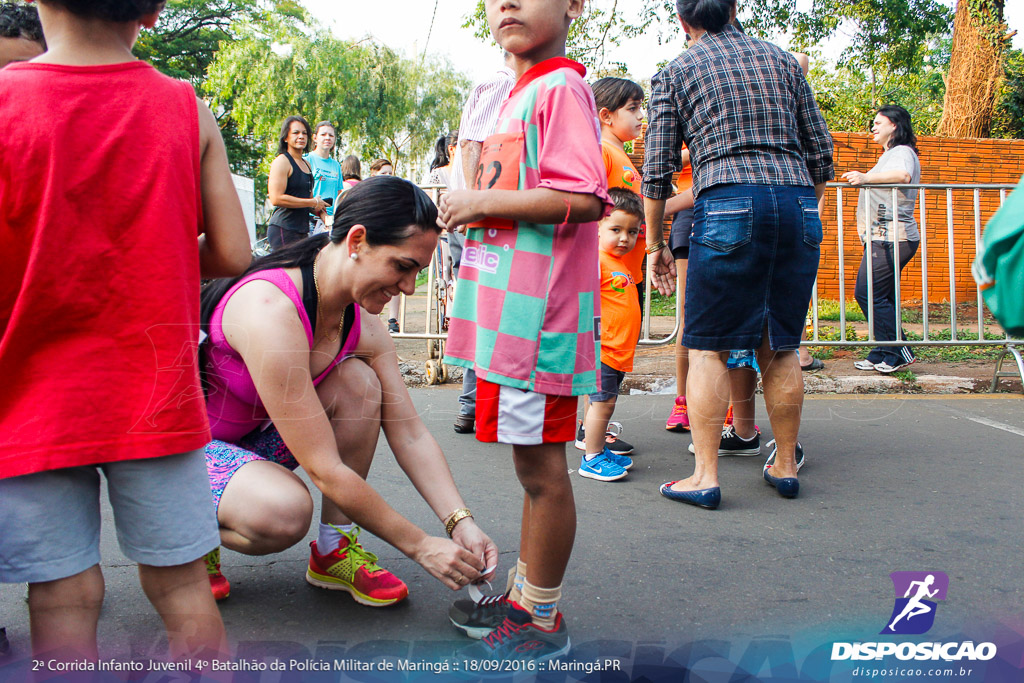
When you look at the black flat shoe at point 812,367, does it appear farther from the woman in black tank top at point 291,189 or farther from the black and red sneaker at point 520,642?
the black and red sneaker at point 520,642

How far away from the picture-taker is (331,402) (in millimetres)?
2129

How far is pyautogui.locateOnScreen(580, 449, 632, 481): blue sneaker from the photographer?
10.9 ft

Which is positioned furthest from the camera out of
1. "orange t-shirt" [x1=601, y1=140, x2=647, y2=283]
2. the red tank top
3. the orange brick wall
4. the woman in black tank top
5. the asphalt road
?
the orange brick wall

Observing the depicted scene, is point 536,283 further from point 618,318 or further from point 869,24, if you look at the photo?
point 869,24

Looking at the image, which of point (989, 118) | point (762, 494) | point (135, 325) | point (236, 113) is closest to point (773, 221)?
point (762, 494)

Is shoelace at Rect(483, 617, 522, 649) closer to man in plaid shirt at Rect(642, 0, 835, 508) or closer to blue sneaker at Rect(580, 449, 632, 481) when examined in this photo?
man in plaid shirt at Rect(642, 0, 835, 508)

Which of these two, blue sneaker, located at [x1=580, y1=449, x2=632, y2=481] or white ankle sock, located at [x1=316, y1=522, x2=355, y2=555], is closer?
white ankle sock, located at [x1=316, y1=522, x2=355, y2=555]

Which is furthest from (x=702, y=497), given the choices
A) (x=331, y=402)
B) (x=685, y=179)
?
(x=685, y=179)

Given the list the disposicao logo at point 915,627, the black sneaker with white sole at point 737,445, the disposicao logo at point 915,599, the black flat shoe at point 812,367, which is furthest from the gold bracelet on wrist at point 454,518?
the black flat shoe at point 812,367

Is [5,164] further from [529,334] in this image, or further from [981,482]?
[981,482]

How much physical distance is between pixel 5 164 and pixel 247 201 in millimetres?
15438

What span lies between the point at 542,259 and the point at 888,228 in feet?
15.7

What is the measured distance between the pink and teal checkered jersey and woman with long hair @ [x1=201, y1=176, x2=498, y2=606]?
0.74ft

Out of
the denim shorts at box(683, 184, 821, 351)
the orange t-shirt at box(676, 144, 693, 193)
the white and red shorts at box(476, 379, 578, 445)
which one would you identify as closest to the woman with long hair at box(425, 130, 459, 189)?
the orange t-shirt at box(676, 144, 693, 193)
